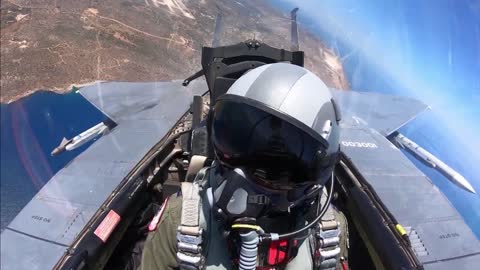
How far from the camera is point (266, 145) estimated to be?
1273 millimetres

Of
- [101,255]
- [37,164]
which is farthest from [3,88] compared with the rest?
[101,255]

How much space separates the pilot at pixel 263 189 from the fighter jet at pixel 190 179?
0.39 m

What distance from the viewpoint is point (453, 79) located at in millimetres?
2127

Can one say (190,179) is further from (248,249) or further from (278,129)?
(278,129)

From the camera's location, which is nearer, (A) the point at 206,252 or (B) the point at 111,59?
(A) the point at 206,252

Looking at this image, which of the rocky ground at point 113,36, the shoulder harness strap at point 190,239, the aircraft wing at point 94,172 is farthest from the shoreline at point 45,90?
Answer: the shoulder harness strap at point 190,239

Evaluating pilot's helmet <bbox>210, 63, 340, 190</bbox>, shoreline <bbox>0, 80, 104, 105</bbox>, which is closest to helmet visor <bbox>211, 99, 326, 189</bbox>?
pilot's helmet <bbox>210, 63, 340, 190</bbox>

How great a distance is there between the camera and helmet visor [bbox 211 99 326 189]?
1256 mm

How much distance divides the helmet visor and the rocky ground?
4.06 feet

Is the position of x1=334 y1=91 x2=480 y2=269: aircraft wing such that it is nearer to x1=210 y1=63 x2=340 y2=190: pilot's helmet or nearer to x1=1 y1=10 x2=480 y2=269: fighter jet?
x1=1 y1=10 x2=480 y2=269: fighter jet

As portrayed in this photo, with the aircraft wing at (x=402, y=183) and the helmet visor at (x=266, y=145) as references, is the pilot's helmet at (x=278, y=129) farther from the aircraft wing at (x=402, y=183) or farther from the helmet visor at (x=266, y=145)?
the aircraft wing at (x=402, y=183)

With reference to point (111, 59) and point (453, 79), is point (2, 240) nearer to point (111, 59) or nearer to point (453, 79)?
point (111, 59)

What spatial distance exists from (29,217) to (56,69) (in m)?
0.90

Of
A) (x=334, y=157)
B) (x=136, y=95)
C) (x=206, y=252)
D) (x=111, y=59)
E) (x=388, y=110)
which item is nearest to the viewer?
(x=334, y=157)
